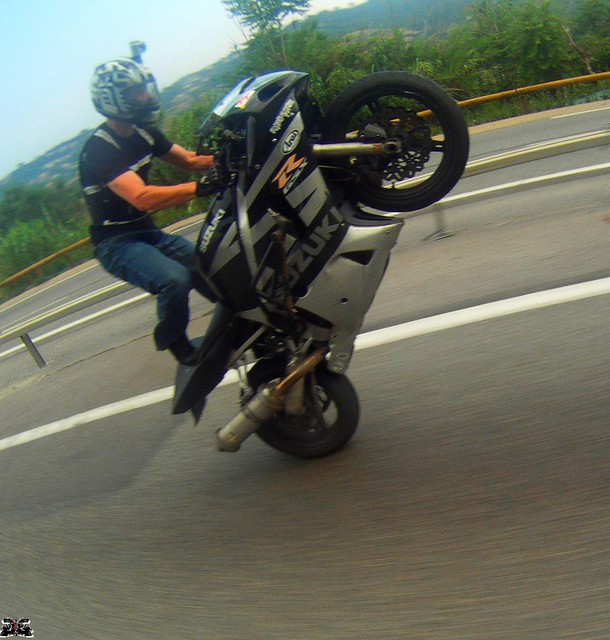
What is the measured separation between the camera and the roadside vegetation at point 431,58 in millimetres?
20609

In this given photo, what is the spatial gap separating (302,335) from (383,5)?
110ft

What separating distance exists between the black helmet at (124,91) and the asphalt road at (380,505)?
6.44ft

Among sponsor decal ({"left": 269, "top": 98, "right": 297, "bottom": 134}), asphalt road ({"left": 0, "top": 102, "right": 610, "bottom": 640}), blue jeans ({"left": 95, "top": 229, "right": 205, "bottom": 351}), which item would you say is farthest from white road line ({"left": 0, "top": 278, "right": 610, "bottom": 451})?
sponsor decal ({"left": 269, "top": 98, "right": 297, "bottom": 134})

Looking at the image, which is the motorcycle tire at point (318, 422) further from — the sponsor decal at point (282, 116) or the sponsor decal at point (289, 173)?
the sponsor decal at point (282, 116)

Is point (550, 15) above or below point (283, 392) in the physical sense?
below

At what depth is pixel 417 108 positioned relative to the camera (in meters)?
3.46

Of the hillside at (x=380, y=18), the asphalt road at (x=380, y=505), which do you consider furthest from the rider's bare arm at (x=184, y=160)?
the hillside at (x=380, y=18)

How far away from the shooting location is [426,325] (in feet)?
16.0

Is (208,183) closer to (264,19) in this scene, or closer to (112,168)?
(112,168)

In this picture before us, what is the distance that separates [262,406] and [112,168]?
1.38 m

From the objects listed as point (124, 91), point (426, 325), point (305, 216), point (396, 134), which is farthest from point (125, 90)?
point (426, 325)

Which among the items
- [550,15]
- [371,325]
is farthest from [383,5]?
[371,325]

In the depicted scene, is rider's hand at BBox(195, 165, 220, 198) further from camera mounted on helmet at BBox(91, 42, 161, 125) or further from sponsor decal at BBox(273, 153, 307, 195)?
camera mounted on helmet at BBox(91, 42, 161, 125)

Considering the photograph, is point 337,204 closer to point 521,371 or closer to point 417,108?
point 417,108
